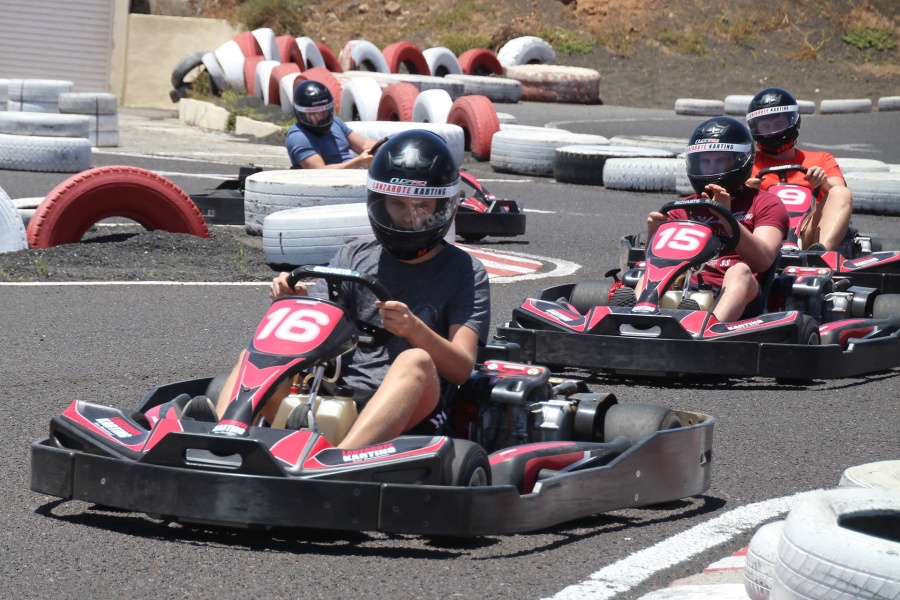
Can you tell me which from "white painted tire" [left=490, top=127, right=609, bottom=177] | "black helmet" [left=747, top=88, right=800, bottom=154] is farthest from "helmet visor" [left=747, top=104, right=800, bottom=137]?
"white painted tire" [left=490, top=127, right=609, bottom=177]

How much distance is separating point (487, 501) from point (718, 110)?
20.0 metres

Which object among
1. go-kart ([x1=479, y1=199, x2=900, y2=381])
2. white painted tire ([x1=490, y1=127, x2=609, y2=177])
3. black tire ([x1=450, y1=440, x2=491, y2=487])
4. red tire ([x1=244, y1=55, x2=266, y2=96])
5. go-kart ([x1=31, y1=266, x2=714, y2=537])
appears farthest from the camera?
red tire ([x1=244, y1=55, x2=266, y2=96])

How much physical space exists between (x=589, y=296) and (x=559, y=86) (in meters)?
17.2

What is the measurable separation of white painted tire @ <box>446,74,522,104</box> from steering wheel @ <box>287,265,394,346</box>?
58.9 feet

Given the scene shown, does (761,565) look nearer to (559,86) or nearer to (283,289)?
(283,289)

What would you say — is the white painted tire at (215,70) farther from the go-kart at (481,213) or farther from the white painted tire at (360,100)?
the go-kart at (481,213)

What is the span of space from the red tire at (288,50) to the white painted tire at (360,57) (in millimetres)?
1219

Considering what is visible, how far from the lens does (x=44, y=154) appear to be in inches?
502

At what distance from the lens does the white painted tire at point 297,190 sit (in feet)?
29.0

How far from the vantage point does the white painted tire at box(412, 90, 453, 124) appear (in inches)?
592

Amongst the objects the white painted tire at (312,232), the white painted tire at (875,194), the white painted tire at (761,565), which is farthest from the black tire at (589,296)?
the white painted tire at (875,194)

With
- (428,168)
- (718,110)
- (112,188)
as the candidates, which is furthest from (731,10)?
(428,168)

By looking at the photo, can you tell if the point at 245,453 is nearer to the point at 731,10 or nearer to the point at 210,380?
the point at 210,380

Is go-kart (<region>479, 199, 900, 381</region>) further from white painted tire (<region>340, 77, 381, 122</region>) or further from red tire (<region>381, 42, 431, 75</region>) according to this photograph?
red tire (<region>381, 42, 431, 75</region>)
